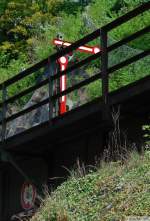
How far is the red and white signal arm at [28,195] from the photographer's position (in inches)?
513

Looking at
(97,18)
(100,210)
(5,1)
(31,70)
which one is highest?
(5,1)

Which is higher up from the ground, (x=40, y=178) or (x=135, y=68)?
(x=135, y=68)

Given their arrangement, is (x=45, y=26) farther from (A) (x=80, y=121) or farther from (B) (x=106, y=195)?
(B) (x=106, y=195)

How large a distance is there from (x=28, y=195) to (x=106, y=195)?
5.41 m

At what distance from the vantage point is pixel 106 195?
8203mm

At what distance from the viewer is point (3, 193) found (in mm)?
14555

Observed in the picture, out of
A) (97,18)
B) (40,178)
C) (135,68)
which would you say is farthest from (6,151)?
(97,18)

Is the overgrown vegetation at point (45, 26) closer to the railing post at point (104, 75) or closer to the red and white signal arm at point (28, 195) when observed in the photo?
the red and white signal arm at point (28, 195)

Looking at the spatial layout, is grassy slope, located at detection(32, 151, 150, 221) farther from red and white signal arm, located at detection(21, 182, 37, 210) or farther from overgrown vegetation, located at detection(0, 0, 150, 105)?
overgrown vegetation, located at detection(0, 0, 150, 105)

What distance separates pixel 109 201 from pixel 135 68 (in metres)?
7.72

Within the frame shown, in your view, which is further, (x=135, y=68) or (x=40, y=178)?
(x=135, y=68)

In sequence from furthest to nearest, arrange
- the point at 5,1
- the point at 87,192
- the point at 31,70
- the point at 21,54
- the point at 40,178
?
1. the point at 5,1
2. the point at 21,54
3. the point at 40,178
4. the point at 31,70
5. the point at 87,192

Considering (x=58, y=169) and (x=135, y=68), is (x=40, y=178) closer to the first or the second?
(x=58, y=169)

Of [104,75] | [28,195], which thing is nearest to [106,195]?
[104,75]
